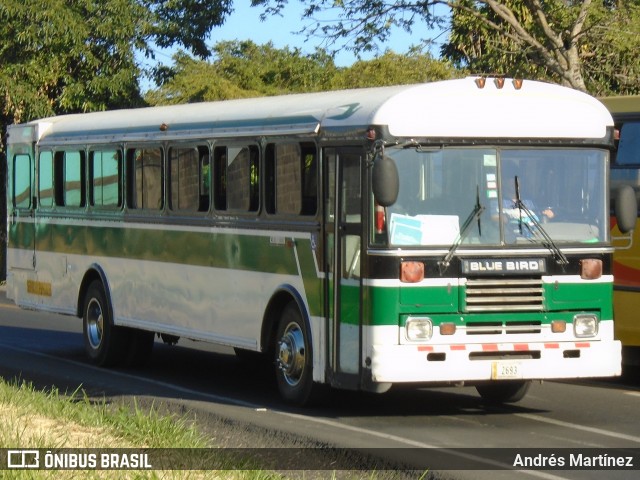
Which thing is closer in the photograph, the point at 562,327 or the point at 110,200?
the point at 562,327

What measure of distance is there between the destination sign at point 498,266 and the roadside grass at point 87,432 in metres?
2.53

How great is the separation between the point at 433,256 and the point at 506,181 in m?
0.91

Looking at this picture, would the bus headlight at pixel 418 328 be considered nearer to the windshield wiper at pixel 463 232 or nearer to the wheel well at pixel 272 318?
the windshield wiper at pixel 463 232

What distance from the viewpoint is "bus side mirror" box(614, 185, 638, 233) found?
40.3ft

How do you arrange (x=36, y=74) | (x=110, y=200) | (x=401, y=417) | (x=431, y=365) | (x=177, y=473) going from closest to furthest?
(x=177, y=473) < (x=431, y=365) < (x=401, y=417) < (x=110, y=200) < (x=36, y=74)

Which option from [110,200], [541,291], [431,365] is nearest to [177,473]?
[431,365]

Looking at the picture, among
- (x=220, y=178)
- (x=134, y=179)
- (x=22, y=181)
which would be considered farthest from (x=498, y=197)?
(x=22, y=181)

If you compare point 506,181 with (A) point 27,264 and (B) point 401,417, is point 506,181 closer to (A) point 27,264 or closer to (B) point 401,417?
(B) point 401,417

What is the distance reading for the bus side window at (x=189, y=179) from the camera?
47.2 ft

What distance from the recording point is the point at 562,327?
11.9m

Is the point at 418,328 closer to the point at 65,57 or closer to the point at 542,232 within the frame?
the point at 542,232

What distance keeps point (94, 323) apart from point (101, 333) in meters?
0.25

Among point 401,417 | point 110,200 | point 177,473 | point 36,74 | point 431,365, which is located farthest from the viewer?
point 36,74

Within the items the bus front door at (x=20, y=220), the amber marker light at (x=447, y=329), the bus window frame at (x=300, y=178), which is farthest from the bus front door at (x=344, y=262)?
the bus front door at (x=20, y=220)
